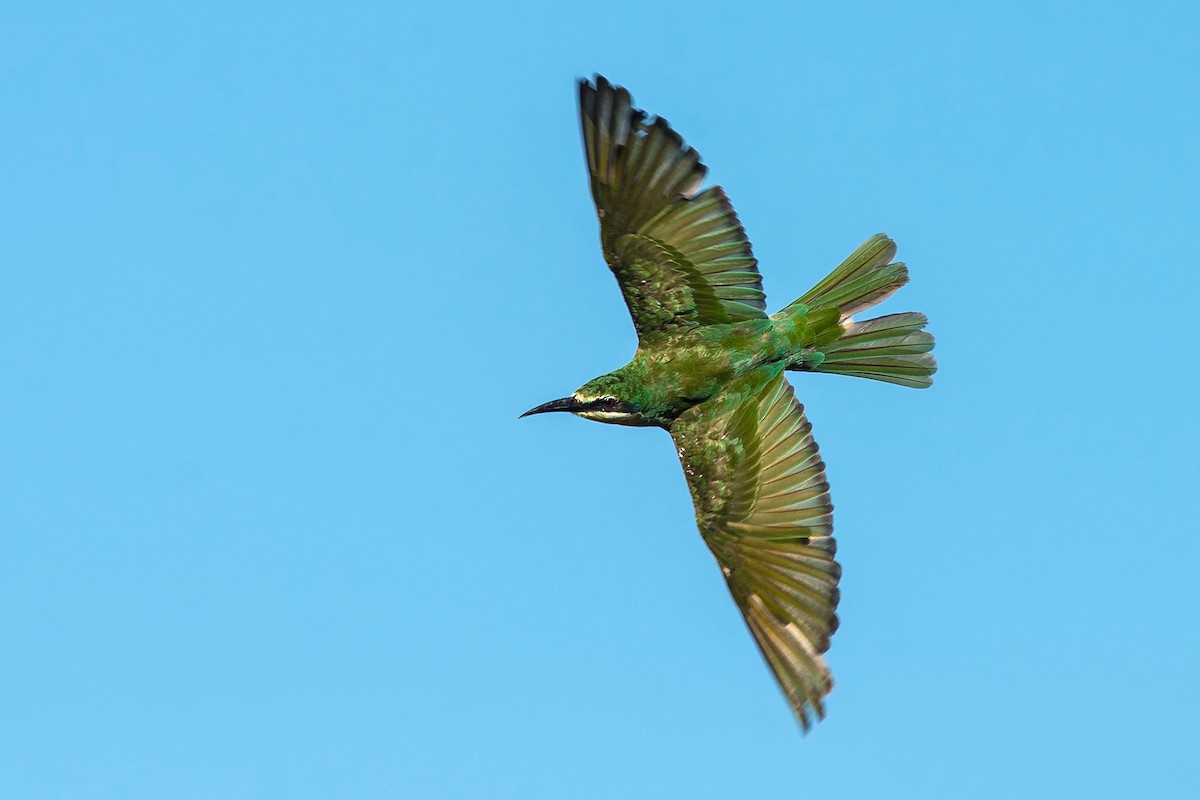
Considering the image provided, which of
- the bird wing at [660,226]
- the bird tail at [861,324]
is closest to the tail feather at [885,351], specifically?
the bird tail at [861,324]

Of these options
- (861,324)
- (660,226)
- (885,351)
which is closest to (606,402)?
(660,226)

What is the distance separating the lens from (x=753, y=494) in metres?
11.7

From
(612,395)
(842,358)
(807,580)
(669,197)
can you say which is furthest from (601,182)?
(807,580)

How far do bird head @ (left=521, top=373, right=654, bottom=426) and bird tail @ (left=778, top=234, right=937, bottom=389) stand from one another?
138 cm

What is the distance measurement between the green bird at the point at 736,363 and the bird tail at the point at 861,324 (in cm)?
1

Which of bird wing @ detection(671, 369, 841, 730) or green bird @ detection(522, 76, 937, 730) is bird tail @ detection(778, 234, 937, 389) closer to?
green bird @ detection(522, 76, 937, 730)

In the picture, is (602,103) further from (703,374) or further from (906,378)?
(906,378)

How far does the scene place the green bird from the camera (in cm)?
1095

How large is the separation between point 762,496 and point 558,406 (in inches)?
71.2

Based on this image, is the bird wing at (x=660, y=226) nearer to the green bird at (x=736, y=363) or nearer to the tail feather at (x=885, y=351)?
the green bird at (x=736, y=363)

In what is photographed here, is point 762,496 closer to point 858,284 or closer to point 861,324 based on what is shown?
point 861,324

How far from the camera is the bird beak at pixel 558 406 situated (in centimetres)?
1166

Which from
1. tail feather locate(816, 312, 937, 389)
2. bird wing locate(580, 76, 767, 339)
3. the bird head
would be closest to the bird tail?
tail feather locate(816, 312, 937, 389)

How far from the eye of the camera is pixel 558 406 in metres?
11.8
